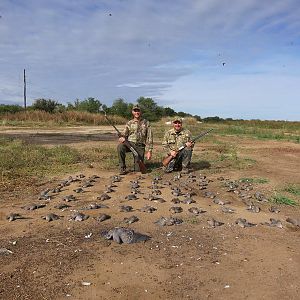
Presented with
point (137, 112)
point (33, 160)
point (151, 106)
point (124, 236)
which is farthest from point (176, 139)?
point (151, 106)

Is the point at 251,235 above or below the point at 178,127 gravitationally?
below

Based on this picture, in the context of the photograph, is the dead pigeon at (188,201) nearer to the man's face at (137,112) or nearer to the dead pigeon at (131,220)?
→ the dead pigeon at (131,220)

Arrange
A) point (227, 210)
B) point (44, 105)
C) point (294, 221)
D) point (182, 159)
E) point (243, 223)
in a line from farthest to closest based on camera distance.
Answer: point (44, 105)
point (182, 159)
point (227, 210)
point (294, 221)
point (243, 223)

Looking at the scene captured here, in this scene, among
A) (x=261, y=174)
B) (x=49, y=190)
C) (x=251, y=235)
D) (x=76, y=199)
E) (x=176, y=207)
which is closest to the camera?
(x=251, y=235)

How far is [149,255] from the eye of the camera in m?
5.02

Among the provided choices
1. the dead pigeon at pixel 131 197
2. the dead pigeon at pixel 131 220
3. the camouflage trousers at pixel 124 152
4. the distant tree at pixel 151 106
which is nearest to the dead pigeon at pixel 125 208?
the dead pigeon at pixel 131 220

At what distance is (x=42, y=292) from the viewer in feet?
13.4

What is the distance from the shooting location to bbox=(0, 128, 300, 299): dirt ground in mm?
4203

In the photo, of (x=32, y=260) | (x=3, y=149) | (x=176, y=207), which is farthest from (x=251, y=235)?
(x=3, y=149)

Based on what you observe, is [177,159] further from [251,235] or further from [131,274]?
[131,274]

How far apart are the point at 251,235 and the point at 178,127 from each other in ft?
17.1

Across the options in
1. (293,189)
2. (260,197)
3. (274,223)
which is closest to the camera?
(274,223)

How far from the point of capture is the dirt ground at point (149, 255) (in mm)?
4203

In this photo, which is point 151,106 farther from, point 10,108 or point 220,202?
point 220,202
